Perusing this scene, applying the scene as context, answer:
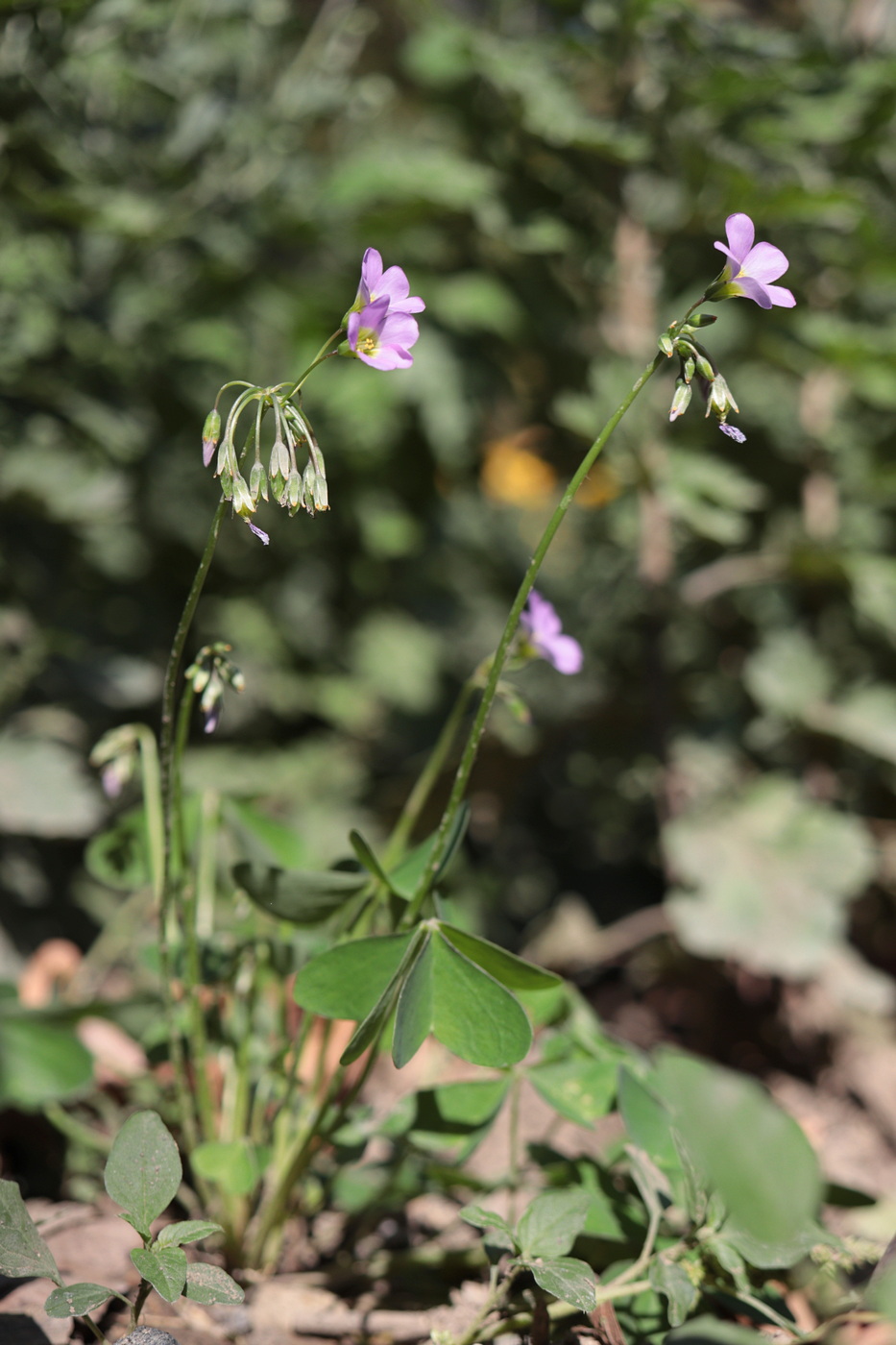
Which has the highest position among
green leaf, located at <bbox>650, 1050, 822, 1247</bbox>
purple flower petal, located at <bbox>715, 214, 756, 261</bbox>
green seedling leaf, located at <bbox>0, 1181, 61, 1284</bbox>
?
purple flower petal, located at <bbox>715, 214, 756, 261</bbox>

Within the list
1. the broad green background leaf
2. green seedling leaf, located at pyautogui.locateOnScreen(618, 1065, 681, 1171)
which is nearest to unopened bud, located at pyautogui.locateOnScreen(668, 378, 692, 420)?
green seedling leaf, located at pyautogui.locateOnScreen(618, 1065, 681, 1171)

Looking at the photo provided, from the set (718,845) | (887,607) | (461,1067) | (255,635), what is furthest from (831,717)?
(255,635)

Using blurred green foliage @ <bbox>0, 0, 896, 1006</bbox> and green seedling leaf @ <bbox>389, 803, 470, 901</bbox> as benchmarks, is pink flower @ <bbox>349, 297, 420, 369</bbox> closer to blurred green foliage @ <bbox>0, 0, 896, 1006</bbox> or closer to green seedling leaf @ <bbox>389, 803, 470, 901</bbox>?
green seedling leaf @ <bbox>389, 803, 470, 901</bbox>

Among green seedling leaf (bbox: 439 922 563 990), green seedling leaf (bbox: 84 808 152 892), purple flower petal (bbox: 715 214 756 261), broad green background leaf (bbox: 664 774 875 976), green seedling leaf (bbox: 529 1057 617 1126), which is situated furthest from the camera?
broad green background leaf (bbox: 664 774 875 976)

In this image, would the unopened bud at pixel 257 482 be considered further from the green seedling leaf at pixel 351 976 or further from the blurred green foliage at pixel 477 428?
the blurred green foliage at pixel 477 428

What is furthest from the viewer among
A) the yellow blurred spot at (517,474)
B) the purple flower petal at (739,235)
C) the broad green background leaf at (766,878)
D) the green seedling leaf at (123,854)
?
the yellow blurred spot at (517,474)

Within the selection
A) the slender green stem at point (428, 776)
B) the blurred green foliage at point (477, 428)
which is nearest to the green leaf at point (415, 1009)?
the slender green stem at point (428, 776)
